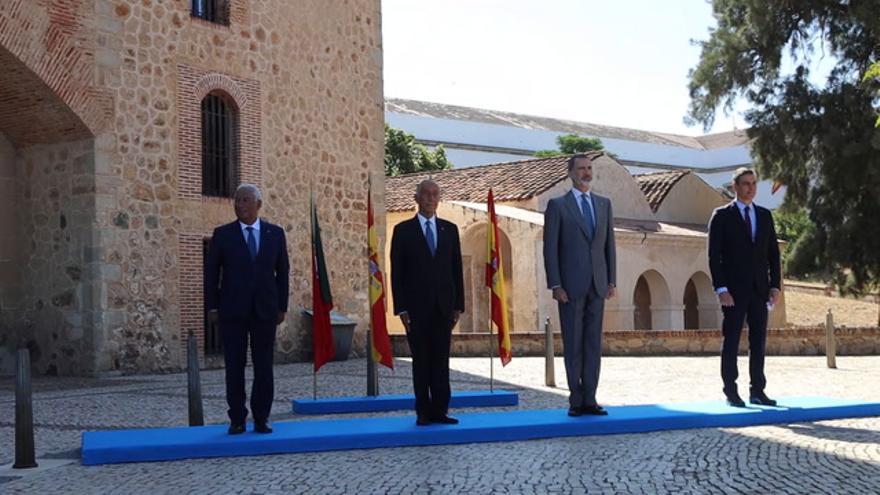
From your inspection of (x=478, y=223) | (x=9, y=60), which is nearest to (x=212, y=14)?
(x=9, y=60)

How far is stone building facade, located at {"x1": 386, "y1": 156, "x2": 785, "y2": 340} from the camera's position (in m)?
24.4

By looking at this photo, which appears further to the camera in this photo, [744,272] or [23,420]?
[744,272]

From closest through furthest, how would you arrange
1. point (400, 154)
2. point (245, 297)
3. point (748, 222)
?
point (245, 297) < point (748, 222) < point (400, 154)

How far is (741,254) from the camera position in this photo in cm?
860

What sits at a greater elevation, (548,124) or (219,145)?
(548,124)

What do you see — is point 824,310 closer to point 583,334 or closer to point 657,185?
point 657,185

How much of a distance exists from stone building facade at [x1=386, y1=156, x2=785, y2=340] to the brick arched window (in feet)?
26.2

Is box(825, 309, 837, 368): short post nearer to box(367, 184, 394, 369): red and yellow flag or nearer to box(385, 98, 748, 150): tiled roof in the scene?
box(367, 184, 394, 369): red and yellow flag

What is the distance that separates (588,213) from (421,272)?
1.31 m

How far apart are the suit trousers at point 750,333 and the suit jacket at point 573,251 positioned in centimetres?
116

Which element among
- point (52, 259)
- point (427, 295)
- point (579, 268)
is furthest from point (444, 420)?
point (52, 259)

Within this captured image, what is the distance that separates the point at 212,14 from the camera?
18219 millimetres

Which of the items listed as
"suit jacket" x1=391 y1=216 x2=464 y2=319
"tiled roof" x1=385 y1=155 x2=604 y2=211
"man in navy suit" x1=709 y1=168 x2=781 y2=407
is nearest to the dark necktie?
"man in navy suit" x1=709 y1=168 x2=781 y2=407

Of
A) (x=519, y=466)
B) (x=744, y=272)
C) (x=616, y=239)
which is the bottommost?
(x=519, y=466)
